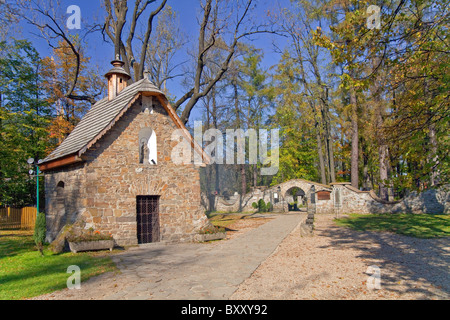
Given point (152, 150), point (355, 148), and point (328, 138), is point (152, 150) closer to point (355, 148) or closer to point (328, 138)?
point (355, 148)

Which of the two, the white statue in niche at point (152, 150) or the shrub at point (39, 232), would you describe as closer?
the shrub at point (39, 232)

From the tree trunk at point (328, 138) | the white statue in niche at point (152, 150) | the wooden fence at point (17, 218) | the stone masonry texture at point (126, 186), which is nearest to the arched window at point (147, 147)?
the white statue in niche at point (152, 150)

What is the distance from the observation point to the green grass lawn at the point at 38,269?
6.43 m

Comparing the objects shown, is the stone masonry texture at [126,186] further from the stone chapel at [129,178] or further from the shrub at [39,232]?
the shrub at [39,232]

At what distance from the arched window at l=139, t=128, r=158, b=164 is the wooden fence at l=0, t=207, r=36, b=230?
41.5ft

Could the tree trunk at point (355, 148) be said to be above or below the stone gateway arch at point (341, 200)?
above

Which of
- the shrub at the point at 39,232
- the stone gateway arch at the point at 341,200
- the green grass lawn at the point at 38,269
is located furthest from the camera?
the stone gateway arch at the point at 341,200

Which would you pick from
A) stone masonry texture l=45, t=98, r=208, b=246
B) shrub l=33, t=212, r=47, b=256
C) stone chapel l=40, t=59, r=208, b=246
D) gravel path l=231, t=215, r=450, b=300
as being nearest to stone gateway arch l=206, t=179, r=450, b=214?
gravel path l=231, t=215, r=450, b=300

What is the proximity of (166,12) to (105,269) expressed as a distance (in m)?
23.1

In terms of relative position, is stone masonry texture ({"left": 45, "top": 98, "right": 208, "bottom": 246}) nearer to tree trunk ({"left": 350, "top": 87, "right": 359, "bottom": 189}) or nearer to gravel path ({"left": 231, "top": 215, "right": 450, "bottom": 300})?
gravel path ({"left": 231, "top": 215, "right": 450, "bottom": 300})

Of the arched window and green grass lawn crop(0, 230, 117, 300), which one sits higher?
the arched window

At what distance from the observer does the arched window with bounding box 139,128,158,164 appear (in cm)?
1241

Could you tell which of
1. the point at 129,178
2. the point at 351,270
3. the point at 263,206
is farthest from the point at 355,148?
the point at 129,178

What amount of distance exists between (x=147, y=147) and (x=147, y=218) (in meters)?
2.90
